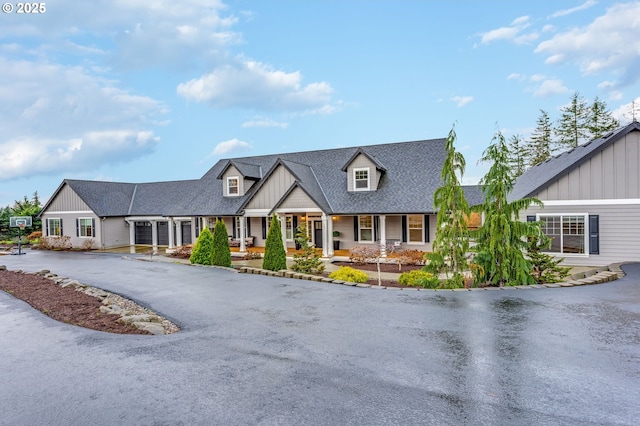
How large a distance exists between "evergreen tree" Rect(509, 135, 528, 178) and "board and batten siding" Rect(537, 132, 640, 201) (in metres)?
29.0

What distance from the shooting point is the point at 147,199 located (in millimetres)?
30984

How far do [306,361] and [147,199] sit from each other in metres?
30.0

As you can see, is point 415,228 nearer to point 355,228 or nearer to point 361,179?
point 355,228

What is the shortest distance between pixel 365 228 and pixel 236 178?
32.0ft

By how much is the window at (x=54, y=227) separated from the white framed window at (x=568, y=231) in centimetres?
3422

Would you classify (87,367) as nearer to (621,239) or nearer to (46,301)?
(46,301)

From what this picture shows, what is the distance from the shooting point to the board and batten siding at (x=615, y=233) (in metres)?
14.2

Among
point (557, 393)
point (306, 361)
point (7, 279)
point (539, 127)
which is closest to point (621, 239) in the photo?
point (557, 393)

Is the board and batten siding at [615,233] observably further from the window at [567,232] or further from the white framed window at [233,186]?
the white framed window at [233,186]

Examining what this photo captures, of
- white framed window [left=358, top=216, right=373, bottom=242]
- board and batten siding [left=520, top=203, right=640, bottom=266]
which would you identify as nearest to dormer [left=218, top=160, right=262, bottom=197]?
white framed window [left=358, top=216, right=373, bottom=242]

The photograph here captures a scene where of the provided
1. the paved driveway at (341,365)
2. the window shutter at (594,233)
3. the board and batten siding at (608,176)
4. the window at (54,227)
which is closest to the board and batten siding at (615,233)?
the window shutter at (594,233)

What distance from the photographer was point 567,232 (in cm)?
1520

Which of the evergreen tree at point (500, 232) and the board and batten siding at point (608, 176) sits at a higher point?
the board and batten siding at point (608, 176)

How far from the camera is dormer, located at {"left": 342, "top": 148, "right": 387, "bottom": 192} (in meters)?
20.3
